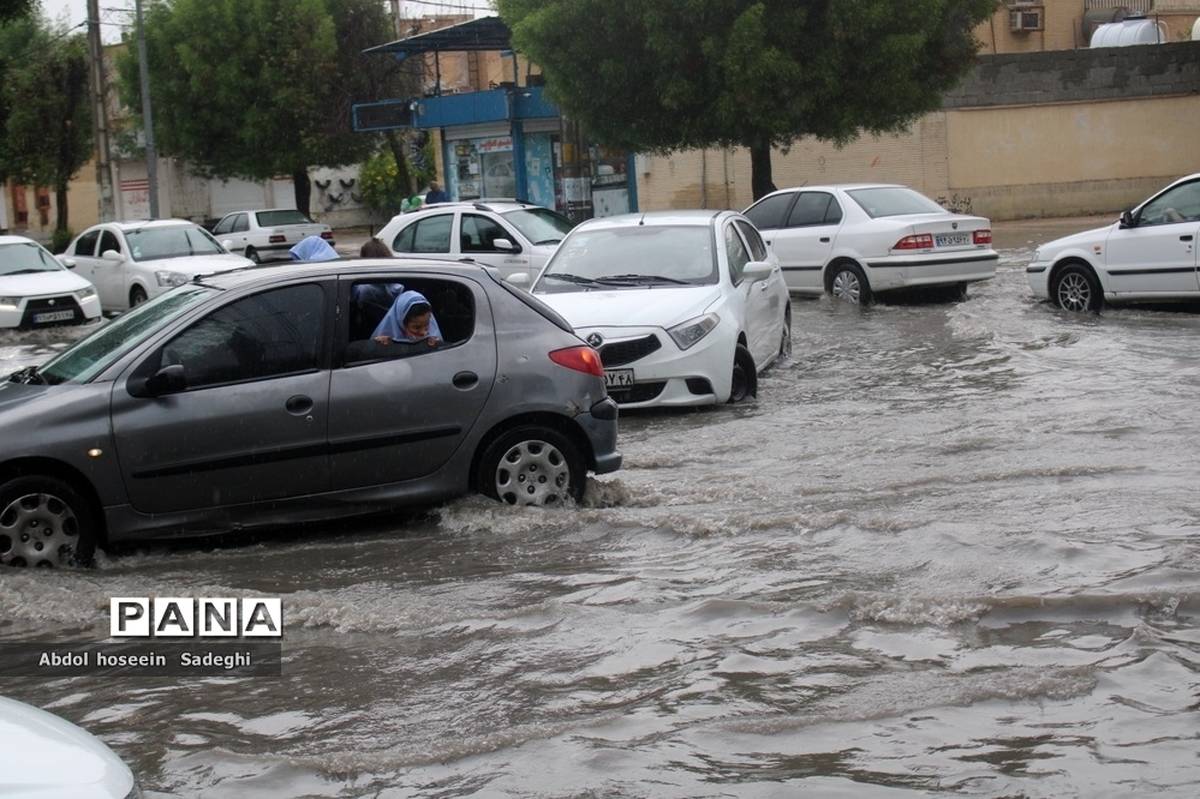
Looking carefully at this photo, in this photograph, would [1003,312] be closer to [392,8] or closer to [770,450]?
[770,450]

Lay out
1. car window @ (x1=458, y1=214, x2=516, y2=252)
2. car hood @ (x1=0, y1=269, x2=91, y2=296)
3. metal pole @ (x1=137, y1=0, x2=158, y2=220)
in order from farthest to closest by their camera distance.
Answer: metal pole @ (x1=137, y1=0, x2=158, y2=220), car hood @ (x1=0, y1=269, x2=91, y2=296), car window @ (x1=458, y1=214, x2=516, y2=252)

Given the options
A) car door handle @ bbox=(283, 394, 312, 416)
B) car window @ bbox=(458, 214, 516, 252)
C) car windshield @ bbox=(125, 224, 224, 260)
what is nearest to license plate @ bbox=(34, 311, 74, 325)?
car windshield @ bbox=(125, 224, 224, 260)

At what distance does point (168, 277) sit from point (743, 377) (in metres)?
12.3

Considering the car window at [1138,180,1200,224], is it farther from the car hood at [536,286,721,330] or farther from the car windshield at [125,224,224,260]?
the car windshield at [125,224,224,260]

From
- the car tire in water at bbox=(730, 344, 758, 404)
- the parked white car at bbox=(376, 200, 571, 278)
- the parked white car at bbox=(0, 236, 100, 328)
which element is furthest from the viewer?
the parked white car at bbox=(0, 236, 100, 328)

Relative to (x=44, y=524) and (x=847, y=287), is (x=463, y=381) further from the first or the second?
(x=847, y=287)

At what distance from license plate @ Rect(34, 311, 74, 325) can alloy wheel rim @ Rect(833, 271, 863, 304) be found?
33.9 ft

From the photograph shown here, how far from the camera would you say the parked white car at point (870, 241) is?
1884cm

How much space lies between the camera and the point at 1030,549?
738cm

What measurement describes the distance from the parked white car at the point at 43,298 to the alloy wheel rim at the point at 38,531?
15.1m

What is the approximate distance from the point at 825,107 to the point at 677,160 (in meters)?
13.2

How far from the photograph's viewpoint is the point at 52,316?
858 inches

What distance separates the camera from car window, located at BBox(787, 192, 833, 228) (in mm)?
19688

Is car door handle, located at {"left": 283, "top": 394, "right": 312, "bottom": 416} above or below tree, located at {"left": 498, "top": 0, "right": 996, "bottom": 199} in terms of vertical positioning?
below
